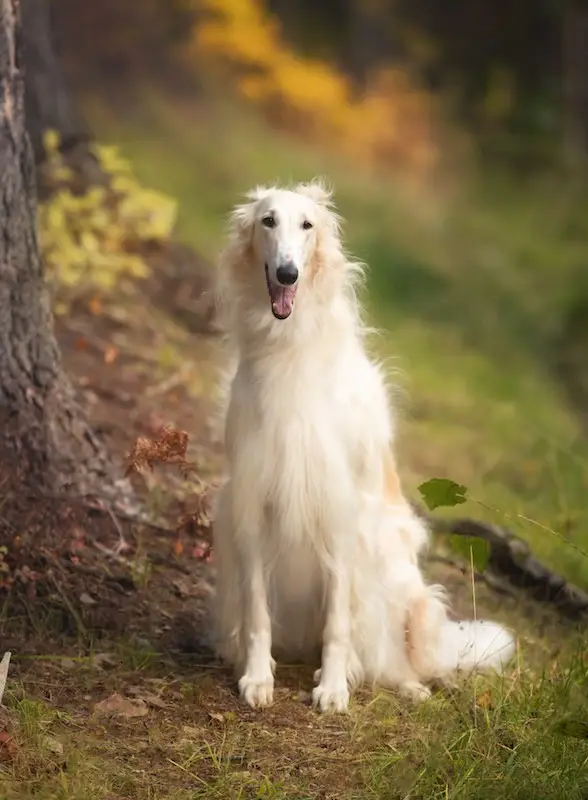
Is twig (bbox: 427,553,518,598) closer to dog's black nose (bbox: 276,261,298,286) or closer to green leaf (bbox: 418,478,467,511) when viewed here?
green leaf (bbox: 418,478,467,511)

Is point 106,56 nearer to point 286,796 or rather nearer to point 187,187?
point 187,187

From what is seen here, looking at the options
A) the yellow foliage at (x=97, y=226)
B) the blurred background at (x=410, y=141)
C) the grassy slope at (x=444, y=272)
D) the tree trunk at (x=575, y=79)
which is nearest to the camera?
the yellow foliage at (x=97, y=226)

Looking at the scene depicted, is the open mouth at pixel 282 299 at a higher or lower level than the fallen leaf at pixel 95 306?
lower

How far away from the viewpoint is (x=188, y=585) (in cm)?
336

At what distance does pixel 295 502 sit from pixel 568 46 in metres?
5.92

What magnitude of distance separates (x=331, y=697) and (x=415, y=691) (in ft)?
0.82

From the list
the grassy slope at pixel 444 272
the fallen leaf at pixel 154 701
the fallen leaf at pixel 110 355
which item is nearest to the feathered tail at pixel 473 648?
the fallen leaf at pixel 154 701

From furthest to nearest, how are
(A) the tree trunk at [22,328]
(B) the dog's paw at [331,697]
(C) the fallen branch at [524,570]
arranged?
1. (C) the fallen branch at [524,570]
2. (A) the tree trunk at [22,328]
3. (B) the dog's paw at [331,697]

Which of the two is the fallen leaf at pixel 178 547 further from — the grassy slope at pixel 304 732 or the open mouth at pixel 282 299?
the open mouth at pixel 282 299

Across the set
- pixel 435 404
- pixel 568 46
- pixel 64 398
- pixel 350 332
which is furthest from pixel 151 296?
pixel 568 46

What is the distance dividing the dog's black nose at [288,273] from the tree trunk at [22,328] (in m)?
0.93

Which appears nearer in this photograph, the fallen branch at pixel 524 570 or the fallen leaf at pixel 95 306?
the fallen branch at pixel 524 570

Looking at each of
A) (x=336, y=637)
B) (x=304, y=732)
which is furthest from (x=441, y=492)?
(x=304, y=732)

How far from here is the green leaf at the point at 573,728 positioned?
94.3 inches
